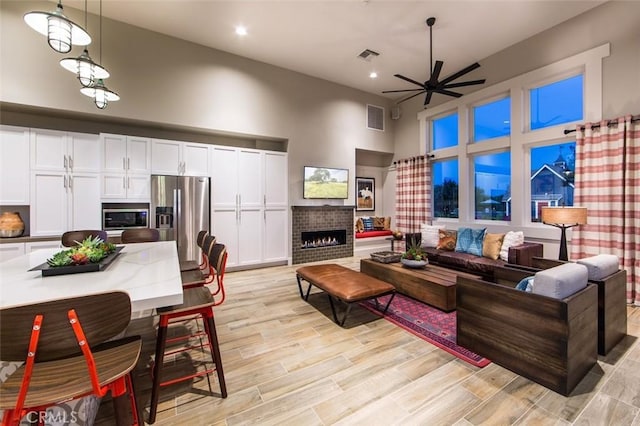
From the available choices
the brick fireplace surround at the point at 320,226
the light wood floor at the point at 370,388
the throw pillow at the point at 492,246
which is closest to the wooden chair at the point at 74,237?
the light wood floor at the point at 370,388

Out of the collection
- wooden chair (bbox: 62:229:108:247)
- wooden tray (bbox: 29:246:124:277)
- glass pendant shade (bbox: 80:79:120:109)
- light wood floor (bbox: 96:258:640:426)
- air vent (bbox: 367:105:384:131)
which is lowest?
light wood floor (bbox: 96:258:640:426)

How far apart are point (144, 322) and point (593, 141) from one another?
5896mm

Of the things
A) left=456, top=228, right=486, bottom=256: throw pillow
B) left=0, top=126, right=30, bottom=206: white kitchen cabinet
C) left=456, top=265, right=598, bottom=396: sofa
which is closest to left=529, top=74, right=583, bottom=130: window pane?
left=456, top=228, right=486, bottom=256: throw pillow

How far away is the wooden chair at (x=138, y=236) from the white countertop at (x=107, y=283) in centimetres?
107

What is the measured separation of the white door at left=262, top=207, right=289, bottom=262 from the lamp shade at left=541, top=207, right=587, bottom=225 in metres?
4.10

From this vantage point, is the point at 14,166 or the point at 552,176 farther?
the point at 552,176

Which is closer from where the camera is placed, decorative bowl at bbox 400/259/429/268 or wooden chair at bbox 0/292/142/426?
wooden chair at bbox 0/292/142/426

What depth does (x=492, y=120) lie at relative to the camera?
16.1 feet

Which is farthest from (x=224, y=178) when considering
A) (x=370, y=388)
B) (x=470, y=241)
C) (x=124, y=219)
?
(x=470, y=241)

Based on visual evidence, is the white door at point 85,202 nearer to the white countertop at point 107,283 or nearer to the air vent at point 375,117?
the white countertop at point 107,283

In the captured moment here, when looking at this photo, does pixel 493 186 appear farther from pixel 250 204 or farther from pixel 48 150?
pixel 48 150

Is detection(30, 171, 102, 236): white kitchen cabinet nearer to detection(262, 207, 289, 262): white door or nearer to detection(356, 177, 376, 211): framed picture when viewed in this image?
detection(262, 207, 289, 262): white door

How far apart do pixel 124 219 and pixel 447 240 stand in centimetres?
519

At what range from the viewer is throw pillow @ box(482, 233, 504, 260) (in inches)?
152
